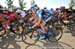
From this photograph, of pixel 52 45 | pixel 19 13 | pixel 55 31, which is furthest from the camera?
pixel 19 13

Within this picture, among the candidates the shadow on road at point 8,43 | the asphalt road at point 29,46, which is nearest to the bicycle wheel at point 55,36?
the asphalt road at point 29,46

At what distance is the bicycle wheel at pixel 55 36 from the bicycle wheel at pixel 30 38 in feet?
2.13

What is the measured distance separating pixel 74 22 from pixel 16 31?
5.65 m

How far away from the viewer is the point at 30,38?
30.2 ft

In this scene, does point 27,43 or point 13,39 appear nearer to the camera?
point 27,43

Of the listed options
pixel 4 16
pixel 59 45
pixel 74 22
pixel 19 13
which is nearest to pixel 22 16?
pixel 19 13

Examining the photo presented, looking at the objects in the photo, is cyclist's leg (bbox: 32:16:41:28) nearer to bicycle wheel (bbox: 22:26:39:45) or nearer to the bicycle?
the bicycle

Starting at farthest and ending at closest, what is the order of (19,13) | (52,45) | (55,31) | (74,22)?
(74,22) < (19,13) < (55,31) < (52,45)

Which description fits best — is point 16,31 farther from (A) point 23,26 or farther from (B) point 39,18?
(B) point 39,18

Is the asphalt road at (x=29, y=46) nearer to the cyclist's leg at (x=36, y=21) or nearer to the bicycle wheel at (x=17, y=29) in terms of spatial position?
the bicycle wheel at (x=17, y=29)

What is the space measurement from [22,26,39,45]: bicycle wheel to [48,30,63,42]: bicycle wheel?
25.5 inches

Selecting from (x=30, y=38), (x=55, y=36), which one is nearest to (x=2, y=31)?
(x=30, y=38)

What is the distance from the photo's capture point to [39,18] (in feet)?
27.9

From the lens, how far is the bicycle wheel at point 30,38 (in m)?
8.75
